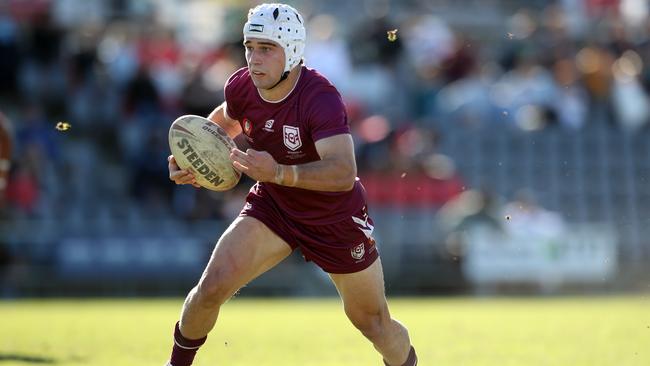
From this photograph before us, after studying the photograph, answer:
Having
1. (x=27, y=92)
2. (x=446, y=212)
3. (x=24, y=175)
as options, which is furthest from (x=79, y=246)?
(x=446, y=212)

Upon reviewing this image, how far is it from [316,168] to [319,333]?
531 cm

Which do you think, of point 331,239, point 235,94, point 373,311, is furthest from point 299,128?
point 373,311

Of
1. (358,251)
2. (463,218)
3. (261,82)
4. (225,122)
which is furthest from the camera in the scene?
(463,218)

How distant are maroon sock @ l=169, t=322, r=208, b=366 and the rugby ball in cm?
92

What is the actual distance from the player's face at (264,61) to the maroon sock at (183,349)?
61.2 inches

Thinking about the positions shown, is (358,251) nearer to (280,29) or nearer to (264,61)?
(264,61)

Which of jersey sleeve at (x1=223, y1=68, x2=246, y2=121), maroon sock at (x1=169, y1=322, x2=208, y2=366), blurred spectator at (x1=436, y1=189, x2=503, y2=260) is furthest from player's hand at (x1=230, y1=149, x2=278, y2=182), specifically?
blurred spectator at (x1=436, y1=189, x2=503, y2=260)

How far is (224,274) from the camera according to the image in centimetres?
716

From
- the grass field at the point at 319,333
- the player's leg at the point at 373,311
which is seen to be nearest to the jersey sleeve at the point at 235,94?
the player's leg at the point at 373,311

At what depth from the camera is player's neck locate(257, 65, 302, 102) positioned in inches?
289

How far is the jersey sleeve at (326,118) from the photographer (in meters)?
7.12

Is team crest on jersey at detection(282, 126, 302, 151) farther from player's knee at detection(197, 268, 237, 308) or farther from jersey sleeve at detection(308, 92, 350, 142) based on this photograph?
player's knee at detection(197, 268, 237, 308)

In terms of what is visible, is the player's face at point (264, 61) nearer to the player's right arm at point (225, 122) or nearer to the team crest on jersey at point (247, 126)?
the team crest on jersey at point (247, 126)

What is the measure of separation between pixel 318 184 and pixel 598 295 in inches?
495
